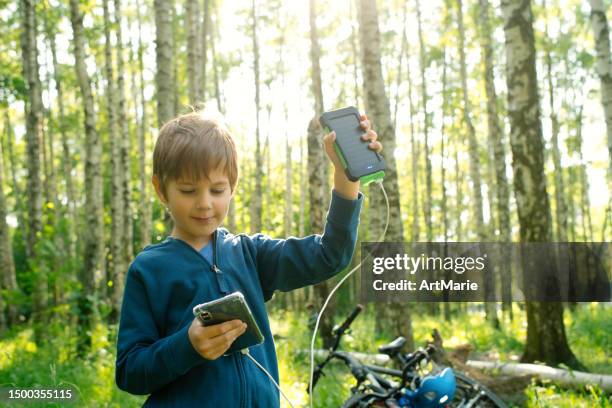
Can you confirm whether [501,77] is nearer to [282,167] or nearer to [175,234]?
[282,167]

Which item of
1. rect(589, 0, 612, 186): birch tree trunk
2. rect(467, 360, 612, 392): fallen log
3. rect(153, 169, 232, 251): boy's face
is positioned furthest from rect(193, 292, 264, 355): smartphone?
rect(589, 0, 612, 186): birch tree trunk

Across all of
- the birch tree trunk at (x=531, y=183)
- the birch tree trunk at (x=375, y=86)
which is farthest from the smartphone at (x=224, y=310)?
the birch tree trunk at (x=375, y=86)

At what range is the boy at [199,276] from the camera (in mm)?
1694

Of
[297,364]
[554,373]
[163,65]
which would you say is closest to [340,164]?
[554,373]

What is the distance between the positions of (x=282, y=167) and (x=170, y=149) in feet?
121

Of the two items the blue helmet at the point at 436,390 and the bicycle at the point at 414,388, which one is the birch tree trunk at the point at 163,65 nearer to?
the bicycle at the point at 414,388

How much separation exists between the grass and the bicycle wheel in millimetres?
305

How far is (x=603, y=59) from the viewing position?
9562mm

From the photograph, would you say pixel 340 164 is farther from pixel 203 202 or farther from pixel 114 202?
pixel 114 202

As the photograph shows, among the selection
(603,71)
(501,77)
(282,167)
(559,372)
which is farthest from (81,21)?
(282,167)

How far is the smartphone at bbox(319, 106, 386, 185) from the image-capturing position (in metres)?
1.86

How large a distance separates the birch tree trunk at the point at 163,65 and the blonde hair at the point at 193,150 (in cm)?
595

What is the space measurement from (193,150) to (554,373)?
20.8 ft

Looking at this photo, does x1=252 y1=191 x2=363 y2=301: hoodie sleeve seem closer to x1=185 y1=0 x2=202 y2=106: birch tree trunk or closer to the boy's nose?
the boy's nose
